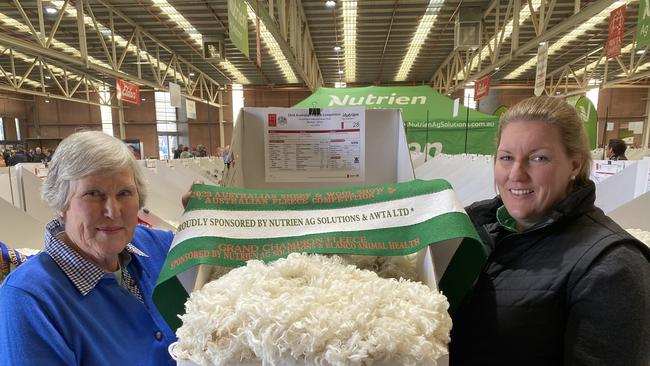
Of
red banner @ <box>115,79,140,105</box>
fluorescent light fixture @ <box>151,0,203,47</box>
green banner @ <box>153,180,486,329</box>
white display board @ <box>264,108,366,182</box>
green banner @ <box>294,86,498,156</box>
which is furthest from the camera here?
red banner @ <box>115,79,140,105</box>

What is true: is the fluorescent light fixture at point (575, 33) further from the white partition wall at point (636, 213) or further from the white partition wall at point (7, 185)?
the white partition wall at point (7, 185)

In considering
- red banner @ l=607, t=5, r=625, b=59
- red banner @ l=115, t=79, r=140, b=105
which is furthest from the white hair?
red banner @ l=115, t=79, r=140, b=105

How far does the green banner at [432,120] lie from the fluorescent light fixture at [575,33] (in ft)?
13.3

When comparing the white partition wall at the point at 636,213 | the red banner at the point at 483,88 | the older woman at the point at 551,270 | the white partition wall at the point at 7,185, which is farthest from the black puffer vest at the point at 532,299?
the red banner at the point at 483,88

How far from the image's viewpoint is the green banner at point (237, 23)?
162 inches

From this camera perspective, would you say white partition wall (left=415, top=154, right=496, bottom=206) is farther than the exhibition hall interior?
Yes

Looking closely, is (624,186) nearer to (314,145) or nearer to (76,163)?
(314,145)

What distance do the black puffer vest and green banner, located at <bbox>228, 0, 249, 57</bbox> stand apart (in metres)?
3.95

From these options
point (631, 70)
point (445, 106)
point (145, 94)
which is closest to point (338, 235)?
point (445, 106)

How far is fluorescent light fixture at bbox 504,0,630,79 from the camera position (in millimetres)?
9187

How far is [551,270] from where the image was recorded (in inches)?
35.4

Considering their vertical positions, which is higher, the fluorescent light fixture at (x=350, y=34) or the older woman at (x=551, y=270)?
the fluorescent light fixture at (x=350, y=34)

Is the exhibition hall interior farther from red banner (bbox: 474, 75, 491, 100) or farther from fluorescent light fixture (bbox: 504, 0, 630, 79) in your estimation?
fluorescent light fixture (bbox: 504, 0, 630, 79)

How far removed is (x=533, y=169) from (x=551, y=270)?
0.85ft
